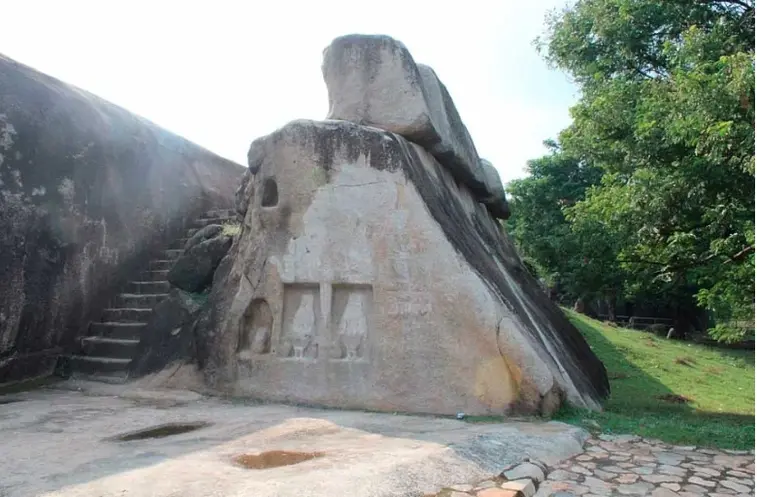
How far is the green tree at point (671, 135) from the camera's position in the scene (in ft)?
19.9

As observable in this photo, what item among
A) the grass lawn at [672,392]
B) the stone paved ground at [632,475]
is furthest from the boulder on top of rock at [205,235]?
the stone paved ground at [632,475]

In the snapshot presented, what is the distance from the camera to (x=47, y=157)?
26.8ft

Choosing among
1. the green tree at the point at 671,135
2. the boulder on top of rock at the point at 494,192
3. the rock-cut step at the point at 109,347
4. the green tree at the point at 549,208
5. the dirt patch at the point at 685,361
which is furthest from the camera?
the green tree at the point at 549,208

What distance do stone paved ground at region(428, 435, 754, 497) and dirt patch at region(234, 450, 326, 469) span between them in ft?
3.91

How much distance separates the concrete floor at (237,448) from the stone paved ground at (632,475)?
157 millimetres

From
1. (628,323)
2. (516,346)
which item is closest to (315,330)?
(516,346)

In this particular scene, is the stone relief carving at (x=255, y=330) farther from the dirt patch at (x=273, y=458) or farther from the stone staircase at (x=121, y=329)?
the dirt patch at (x=273, y=458)

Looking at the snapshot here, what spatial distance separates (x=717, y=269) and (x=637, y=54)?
4.24 meters

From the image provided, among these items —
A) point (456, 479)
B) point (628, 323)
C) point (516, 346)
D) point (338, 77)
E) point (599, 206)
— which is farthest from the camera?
point (628, 323)

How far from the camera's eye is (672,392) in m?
11.0

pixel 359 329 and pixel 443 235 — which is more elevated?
pixel 443 235

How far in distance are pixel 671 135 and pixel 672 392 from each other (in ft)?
19.6

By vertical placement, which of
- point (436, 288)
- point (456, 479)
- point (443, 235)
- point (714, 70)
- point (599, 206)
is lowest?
point (456, 479)

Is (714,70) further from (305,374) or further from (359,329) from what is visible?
(305,374)
